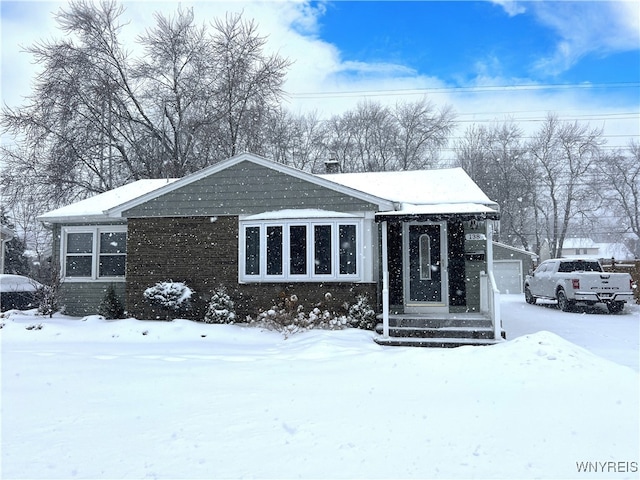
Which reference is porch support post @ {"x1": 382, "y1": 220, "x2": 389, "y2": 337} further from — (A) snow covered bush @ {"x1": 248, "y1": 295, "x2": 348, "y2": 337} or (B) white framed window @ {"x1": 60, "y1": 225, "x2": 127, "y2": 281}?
(B) white framed window @ {"x1": 60, "y1": 225, "x2": 127, "y2": 281}

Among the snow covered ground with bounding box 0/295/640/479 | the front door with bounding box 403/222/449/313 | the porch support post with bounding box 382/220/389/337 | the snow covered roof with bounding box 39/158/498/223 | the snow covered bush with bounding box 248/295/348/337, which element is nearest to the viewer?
the snow covered ground with bounding box 0/295/640/479

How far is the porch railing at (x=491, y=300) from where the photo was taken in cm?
939

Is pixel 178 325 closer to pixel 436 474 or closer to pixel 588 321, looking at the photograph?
pixel 436 474

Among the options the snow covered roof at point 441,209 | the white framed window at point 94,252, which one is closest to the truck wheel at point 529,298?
the snow covered roof at point 441,209

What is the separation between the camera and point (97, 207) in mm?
13539

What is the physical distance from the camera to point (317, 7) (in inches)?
583

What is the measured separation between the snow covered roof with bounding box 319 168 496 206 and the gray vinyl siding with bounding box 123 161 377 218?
1060 millimetres

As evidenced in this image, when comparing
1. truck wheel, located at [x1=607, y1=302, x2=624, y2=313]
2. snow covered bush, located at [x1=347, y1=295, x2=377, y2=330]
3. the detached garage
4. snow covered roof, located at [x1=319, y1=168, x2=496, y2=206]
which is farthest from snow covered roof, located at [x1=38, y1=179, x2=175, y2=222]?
the detached garage

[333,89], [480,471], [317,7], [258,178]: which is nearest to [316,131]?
[333,89]

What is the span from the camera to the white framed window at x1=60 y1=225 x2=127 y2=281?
13125mm

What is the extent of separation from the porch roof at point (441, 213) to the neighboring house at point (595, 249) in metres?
52.0

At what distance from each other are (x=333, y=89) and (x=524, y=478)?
31975 mm

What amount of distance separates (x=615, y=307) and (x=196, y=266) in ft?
43.7

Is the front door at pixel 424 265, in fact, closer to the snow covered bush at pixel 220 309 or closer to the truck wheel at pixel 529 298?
the snow covered bush at pixel 220 309
